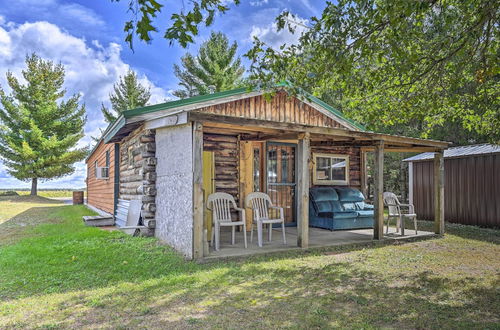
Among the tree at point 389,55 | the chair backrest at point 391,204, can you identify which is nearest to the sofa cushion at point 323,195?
the chair backrest at point 391,204

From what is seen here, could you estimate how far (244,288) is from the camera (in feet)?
13.1

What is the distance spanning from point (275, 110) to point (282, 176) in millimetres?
1680

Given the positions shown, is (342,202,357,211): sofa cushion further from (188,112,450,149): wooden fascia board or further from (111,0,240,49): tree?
(111,0,240,49): tree

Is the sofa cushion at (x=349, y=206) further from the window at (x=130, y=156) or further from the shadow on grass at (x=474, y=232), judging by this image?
the window at (x=130, y=156)

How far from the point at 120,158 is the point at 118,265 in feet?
17.8

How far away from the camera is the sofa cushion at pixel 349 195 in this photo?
351 inches

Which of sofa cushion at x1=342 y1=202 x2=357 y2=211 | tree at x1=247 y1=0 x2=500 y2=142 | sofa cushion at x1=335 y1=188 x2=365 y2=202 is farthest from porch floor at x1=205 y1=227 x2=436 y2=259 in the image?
tree at x1=247 y1=0 x2=500 y2=142

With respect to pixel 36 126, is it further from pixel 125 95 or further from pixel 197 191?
pixel 197 191

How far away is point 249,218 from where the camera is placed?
8.04 metres

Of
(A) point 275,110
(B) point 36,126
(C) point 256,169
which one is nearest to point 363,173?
(A) point 275,110

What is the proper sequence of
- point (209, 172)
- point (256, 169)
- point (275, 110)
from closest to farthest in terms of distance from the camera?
point (209, 172) < point (256, 169) < point (275, 110)

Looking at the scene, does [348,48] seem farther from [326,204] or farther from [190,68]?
[190,68]

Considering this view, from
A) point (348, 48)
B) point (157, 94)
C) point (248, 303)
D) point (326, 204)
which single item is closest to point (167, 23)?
point (348, 48)

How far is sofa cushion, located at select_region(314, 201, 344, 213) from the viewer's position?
8.46 metres
